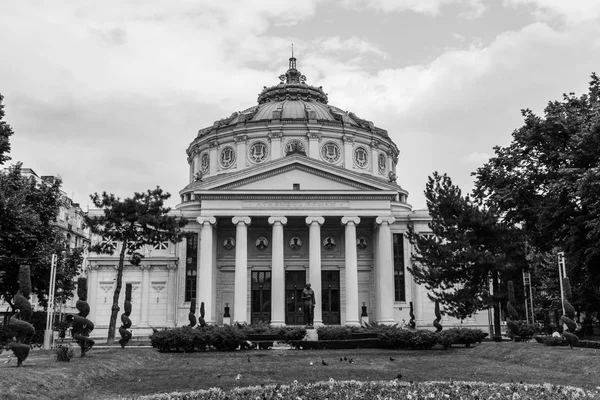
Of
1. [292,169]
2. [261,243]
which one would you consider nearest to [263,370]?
[292,169]

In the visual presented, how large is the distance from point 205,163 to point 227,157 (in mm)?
3931

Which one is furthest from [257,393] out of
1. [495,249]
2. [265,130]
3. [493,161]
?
[265,130]

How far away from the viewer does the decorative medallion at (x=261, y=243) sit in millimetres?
59844

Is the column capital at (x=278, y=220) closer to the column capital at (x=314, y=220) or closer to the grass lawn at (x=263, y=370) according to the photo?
the column capital at (x=314, y=220)

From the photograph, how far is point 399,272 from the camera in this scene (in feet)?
197

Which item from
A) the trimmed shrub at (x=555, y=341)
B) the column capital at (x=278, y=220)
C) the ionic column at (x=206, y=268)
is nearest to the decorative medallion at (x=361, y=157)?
the column capital at (x=278, y=220)

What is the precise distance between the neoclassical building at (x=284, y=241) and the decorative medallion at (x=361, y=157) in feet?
0.45

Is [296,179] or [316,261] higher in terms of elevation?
[296,179]

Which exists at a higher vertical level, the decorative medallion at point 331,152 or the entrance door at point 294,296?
the decorative medallion at point 331,152

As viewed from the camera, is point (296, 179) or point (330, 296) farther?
point (330, 296)

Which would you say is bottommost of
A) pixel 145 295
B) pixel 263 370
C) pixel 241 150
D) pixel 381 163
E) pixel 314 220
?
pixel 263 370

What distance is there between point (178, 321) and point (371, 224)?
69.0 feet

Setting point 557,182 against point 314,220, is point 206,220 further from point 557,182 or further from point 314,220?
point 557,182

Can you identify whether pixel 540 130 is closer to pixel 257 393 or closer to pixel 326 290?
pixel 326 290
